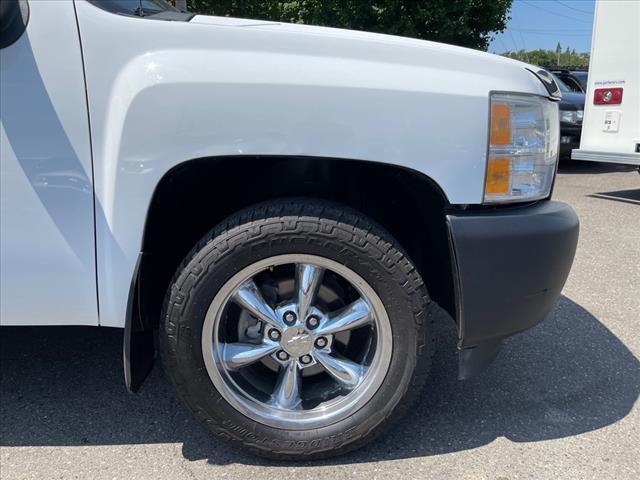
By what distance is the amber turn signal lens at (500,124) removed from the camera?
6.12ft

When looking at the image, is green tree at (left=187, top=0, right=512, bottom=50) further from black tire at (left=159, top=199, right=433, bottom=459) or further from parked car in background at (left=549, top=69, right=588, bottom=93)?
black tire at (left=159, top=199, right=433, bottom=459)

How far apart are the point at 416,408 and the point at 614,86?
19.2ft

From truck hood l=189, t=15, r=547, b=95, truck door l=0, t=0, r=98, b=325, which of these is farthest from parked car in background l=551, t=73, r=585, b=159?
truck door l=0, t=0, r=98, b=325

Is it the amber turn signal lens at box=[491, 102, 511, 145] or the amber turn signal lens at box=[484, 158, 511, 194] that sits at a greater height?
the amber turn signal lens at box=[491, 102, 511, 145]

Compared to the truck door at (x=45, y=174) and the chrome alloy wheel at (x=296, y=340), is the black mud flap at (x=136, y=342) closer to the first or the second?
the truck door at (x=45, y=174)

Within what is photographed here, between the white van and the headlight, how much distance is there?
535cm

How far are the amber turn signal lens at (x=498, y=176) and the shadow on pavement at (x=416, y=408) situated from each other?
3.57ft

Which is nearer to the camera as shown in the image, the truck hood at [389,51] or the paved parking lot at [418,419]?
the truck hood at [389,51]

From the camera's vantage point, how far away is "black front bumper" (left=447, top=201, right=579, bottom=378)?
1.90 meters

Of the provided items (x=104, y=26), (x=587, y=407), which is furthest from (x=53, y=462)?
(x=587, y=407)

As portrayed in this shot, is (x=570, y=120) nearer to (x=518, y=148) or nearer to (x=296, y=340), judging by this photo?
(x=518, y=148)

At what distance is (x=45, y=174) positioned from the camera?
1.81m

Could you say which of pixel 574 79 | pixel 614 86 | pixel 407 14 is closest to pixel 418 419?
pixel 614 86

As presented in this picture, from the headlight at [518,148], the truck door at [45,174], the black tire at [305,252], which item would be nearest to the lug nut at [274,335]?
the black tire at [305,252]
